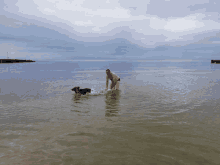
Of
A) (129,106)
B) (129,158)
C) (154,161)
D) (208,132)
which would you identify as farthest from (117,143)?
(129,106)

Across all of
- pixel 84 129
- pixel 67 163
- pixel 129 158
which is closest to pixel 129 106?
pixel 84 129

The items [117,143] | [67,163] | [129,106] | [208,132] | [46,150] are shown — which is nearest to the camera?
[67,163]

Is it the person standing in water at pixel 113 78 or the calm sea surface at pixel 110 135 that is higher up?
the person standing in water at pixel 113 78

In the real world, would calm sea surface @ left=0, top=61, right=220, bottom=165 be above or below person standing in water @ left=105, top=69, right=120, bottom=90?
below

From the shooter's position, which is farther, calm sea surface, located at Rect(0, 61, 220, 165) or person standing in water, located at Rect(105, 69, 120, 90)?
person standing in water, located at Rect(105, 69, 120, 90)

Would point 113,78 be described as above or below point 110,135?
above

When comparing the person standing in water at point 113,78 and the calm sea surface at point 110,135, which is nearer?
the calm sea surface at point 110,135

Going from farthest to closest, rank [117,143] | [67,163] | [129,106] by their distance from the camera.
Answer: [129,106], [117,143], [67,163]

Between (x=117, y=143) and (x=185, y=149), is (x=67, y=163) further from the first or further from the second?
(x=185, y=149)

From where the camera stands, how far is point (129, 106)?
942 centimetres

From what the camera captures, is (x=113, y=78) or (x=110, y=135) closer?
(x=110, y=135)

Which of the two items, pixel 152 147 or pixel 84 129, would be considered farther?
pixel 84 129

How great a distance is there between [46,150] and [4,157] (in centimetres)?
105

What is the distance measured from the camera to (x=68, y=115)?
7762 mm
